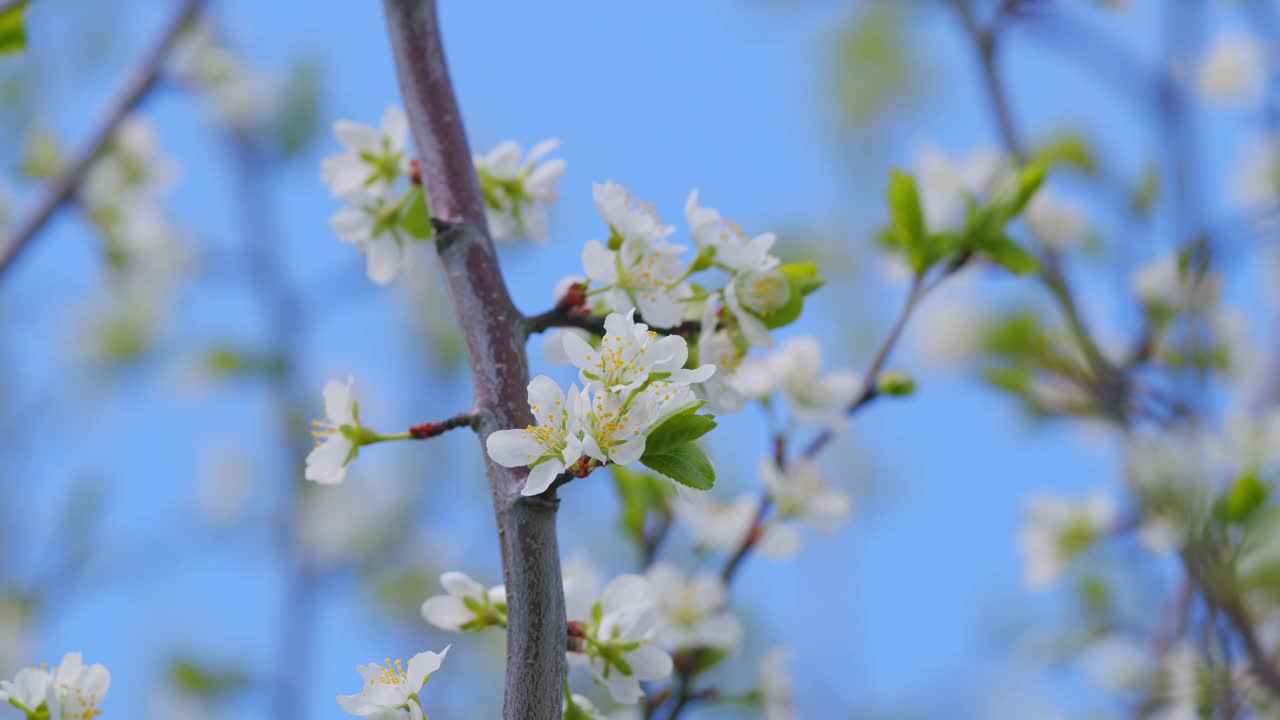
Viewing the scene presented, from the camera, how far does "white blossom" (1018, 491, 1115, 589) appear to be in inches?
111

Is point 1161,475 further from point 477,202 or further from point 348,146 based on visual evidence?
point 348,146

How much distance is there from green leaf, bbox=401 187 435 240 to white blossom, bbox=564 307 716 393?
452 mm

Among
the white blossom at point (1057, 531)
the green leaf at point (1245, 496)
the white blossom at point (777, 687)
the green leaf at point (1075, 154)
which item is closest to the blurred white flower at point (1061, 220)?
the green leaf at point (1075, 154)

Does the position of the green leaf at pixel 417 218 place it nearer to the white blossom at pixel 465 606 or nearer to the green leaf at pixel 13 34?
the white blossom at pixel 465 606

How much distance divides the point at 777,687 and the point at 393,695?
0.77 m

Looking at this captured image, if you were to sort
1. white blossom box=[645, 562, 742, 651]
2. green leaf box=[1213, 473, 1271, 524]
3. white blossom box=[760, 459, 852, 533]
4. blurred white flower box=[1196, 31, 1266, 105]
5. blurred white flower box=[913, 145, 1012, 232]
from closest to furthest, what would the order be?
white blossom box=[645, 562, 742, 651] < white blossom box=[760, 459, 852, 533] < green leaf box=[1213, 473, 1271, 524] < blurred white flower box=[913, 145, 1012, 232] < blurred white flower box=[1196, 31, 1266, 105]

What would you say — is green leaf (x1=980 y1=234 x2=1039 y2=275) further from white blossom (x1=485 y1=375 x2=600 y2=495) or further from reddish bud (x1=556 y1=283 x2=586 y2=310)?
white blossom (x1=485 y1=375 x2=600 y2=495)

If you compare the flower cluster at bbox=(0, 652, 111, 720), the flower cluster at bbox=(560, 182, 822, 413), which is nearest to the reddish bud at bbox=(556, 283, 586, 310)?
the flower cluster at bbox=(560, 182, 822, 413)

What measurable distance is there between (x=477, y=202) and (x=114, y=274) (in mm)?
2102

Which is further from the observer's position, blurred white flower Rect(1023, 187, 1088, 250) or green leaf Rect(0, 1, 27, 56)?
blurred white flower Rect(1023, 187, 1088, 250)

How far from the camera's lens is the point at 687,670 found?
159 cm

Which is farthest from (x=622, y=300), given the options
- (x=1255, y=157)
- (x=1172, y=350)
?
(x=1255, y=157)

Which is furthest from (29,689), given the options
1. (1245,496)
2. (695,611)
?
(1245,496)

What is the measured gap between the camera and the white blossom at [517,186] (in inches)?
55.8
